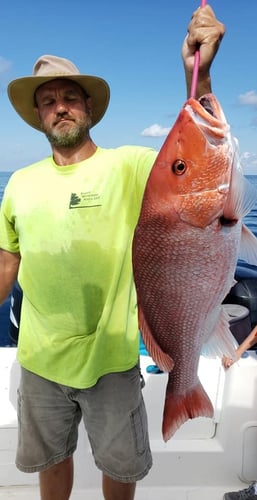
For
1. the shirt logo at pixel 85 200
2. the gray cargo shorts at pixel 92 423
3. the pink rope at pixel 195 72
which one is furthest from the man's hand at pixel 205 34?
the gray cargo shorts at pixel 92 423

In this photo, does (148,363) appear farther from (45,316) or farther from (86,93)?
(86,93)

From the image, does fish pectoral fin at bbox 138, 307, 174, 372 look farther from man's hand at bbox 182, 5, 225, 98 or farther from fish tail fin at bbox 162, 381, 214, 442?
man's hand at bbox 182, 5, 225, 98

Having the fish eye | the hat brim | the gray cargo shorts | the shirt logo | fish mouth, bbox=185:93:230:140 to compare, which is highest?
the hat brim

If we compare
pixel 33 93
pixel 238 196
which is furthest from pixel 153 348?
pixel 33 93

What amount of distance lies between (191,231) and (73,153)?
3.57ft

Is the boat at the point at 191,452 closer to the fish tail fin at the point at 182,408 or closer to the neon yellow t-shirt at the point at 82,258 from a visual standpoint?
the neon yellow t-shirt at the point at 82,258

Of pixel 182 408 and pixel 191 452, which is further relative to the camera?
pixel 191 452

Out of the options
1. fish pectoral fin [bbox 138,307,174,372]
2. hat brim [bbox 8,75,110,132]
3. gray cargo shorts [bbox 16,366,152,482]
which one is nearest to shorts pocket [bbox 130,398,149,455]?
gray cargo shorts [bbox 16,366,152,482]

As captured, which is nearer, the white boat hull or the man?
the man

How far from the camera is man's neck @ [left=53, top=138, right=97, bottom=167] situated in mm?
2230

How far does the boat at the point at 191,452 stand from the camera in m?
2.92

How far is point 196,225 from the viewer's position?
1303 millimetres

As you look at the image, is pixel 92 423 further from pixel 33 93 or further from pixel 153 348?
pixel 33 93

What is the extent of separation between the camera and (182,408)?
61.6 inches
